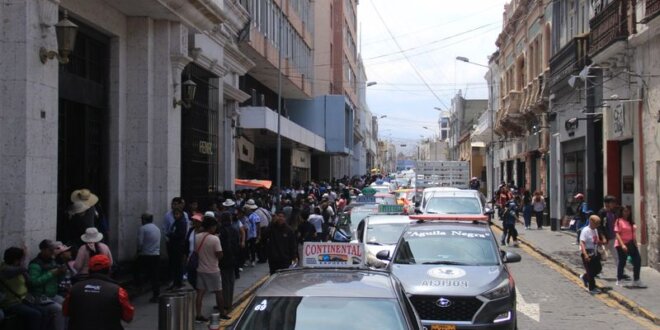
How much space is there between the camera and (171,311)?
711cm

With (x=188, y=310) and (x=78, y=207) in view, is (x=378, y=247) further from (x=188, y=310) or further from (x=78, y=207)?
(x=188, y=310)

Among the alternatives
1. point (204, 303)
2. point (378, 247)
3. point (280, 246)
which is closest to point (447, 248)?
point (280, 246)

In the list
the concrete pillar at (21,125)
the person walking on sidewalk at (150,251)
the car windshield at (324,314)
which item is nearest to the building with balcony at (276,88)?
the person walking on sidewalk at (150,251)

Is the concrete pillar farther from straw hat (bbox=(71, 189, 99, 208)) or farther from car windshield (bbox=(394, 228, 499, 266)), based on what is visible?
car windshield (bbox=(394, 228, 499, 266))

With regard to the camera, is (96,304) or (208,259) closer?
(96,304)

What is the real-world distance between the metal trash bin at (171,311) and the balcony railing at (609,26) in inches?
582

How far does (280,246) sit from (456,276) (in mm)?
3853

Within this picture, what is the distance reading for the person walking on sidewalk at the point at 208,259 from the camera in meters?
10.7

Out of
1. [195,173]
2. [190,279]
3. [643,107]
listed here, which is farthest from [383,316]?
[643,107]

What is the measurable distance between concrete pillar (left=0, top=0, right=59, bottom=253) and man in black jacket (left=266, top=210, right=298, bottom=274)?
4.06 metres

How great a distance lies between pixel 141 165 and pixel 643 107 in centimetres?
1214

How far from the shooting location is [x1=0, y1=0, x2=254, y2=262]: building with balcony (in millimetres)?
9133

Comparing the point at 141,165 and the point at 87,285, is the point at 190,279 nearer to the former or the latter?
the point at 141,165

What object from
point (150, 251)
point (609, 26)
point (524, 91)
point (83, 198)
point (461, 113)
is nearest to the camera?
point (83, 198)
